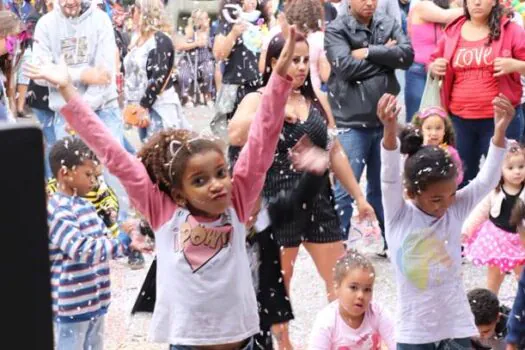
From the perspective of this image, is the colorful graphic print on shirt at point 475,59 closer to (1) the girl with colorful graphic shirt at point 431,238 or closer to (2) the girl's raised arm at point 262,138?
(1) the girl with colorful graphic shirt at point 431,238

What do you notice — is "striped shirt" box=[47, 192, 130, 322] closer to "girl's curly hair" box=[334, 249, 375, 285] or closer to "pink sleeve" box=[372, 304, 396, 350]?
"girl's curly hair" box=[334, 249, 375, 285]

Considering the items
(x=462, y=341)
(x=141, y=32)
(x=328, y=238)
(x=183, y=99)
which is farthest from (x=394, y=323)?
(x=183, y=99)

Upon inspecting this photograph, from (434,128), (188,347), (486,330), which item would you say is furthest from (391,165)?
(434,128)

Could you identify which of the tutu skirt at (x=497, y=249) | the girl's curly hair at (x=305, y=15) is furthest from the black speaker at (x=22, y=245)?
the girl's curly hair at (x=305, y=15)

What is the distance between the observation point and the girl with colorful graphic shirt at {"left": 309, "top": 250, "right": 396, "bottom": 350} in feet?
12.1

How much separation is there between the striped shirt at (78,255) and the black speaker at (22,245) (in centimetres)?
320

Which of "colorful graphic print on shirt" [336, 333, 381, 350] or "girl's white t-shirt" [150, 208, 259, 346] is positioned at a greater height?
"girl's white t-shirt" [150, 208, 259, 346]

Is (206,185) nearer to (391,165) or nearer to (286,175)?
(391,165)

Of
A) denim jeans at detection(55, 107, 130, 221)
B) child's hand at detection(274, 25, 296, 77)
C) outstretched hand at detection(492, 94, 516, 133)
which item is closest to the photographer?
child's hand at detection(274, 25, 296, 77)

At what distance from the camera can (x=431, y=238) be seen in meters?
3.59

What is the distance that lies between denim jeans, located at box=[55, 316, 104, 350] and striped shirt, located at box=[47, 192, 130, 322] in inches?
1.8

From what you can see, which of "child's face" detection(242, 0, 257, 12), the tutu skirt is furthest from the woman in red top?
"child's face" detection(242, 0, 257, 12)

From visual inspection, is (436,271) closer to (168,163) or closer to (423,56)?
(168,163)

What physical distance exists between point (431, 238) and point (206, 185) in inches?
38.2
